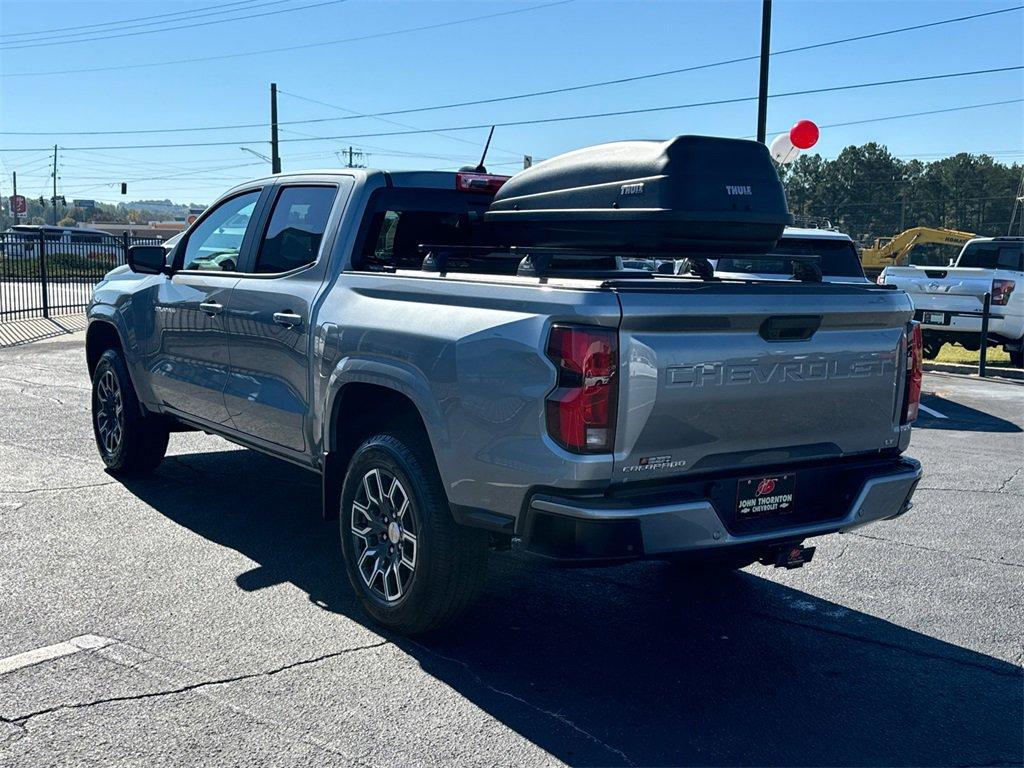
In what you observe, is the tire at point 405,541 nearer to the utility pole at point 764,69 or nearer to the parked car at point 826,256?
the parked car at point 826,256

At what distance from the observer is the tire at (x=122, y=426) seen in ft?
23.5

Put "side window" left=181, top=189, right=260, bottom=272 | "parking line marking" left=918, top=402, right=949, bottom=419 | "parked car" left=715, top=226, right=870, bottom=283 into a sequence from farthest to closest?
1. "parking line marking" left=918, top=402, right=949, bottom=419
2. "parked car" left=715, top=226, right=870, bottom=283
3. "side window" left=181, top=189, right=260, bottom=272

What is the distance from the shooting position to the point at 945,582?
5570mm

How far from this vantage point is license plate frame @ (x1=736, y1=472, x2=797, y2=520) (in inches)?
163

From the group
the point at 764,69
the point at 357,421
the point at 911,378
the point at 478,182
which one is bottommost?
the point at 357,421

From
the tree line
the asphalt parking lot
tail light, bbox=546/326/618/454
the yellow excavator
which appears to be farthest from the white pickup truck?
the tree line

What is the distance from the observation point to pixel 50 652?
4316mm

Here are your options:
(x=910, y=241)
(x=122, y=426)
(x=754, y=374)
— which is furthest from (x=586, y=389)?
(x=910, y=241)

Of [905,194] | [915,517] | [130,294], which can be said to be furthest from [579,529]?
[905,194]

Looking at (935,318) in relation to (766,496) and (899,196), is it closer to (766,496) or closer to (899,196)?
(766,496)

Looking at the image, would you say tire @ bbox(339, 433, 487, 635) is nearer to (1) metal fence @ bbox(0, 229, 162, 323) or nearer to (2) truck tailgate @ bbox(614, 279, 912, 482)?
(2) truck tailgate @ bbox(614, 279, 912, 482)

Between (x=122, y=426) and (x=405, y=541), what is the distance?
3496mm

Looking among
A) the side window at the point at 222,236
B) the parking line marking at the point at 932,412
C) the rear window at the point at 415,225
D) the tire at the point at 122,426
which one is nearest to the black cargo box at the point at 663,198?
the rear window at the point at 415,225

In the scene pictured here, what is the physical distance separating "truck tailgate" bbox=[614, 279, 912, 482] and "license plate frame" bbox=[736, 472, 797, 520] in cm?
7
